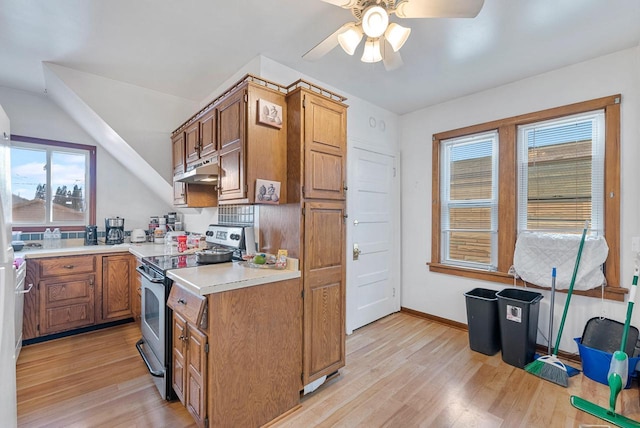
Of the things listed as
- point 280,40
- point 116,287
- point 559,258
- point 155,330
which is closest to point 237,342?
point 155,330

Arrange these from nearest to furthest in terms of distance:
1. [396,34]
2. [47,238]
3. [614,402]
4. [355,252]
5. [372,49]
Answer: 1. [396,34]
2. [372,49]
3. [614,402]
4. [355,252]
5. [47,238]

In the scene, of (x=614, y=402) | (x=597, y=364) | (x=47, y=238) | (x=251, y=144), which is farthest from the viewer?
(x=47, y=238)

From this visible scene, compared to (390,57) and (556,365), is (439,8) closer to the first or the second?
(390,57)

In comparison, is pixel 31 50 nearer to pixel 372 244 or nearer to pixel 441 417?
pixel 372 244

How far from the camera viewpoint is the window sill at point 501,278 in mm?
2270

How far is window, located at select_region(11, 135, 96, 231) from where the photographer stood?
124 inches

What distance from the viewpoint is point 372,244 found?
331 centimetres

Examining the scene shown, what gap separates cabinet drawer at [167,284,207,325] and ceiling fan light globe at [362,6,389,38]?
1678mm

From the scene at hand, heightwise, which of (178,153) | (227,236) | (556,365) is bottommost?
(556,365)

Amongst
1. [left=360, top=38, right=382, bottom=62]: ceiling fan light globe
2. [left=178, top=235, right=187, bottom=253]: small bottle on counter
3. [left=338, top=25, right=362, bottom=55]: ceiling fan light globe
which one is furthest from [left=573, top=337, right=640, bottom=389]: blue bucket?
[left=178, top=235, right=187, bottom=253]: small bottle on counter

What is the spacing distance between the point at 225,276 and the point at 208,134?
4.45 feet

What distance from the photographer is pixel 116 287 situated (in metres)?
3.14

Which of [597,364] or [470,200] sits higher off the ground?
[470,200]

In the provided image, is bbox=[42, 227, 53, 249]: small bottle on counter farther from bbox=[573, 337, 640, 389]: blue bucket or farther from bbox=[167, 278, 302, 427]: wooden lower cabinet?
bbox=[573, 337, 640, 389]: blue bucket
